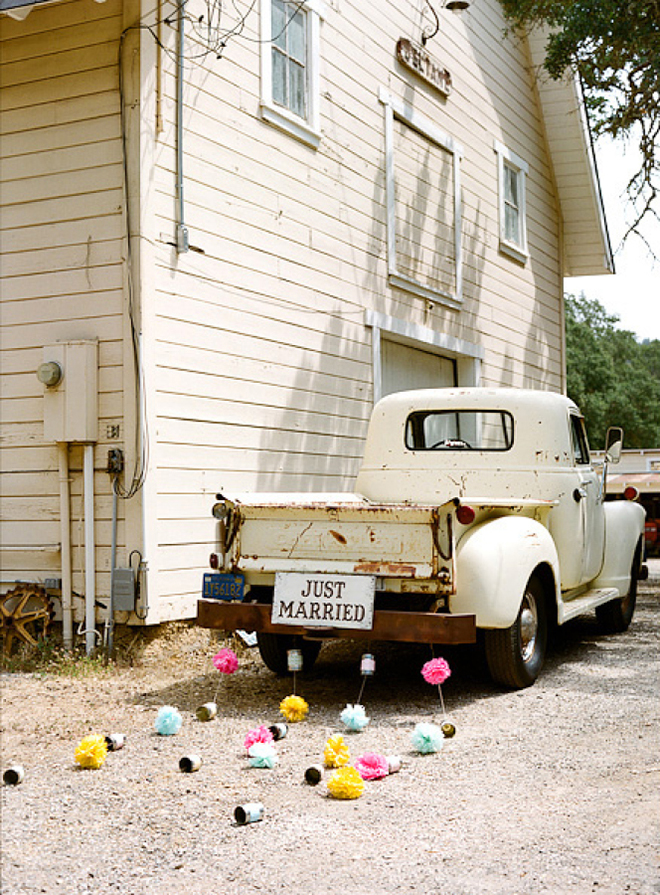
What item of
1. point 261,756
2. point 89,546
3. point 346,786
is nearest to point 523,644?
point 261,756

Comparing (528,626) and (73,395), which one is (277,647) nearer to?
(528,626)

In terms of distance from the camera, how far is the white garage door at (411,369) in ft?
35.7

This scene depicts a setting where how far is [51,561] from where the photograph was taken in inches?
288

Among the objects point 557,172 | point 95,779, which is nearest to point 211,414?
point 95,779

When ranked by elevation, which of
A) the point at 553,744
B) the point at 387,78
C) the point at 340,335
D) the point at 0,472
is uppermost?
the point at 387,78

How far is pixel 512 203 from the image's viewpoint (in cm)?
1423

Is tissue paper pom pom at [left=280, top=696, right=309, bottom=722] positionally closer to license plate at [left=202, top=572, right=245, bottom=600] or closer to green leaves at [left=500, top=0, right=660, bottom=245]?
license plate at [left=202, top=572, right=245, bottom=600]

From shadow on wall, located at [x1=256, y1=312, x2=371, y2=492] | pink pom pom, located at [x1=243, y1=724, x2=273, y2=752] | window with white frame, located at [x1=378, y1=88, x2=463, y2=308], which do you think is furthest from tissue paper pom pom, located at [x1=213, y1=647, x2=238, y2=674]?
window with white frame, located at [x1=378, y1=88, x2=463, y2=308]

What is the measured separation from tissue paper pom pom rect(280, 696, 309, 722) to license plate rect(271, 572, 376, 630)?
1.45 ft

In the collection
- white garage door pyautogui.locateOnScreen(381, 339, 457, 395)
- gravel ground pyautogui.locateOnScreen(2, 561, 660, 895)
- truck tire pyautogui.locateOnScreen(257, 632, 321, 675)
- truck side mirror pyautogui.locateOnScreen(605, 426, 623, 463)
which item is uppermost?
white garage door pyautogui.locateOnScreen(381, 339, 457, 395)

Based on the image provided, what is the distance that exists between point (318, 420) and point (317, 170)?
7.69ft

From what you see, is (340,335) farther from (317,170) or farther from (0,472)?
(0,472)

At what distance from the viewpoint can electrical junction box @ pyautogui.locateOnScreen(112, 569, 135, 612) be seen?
6.91m

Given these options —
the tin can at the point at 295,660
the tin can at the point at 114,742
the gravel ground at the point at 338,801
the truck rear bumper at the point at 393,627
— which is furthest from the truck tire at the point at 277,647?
the tin can at the point at 114,742
